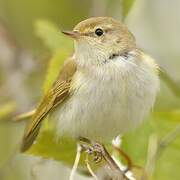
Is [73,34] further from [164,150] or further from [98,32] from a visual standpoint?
[164,150]

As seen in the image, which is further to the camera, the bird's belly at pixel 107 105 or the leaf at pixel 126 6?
the bird's belly at pixel 107 105

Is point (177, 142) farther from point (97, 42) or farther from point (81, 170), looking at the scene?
point (97, 42)

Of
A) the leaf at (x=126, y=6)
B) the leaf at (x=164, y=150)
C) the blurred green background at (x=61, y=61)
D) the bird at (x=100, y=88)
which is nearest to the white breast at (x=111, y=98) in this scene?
the bird at (x=100, y=88)

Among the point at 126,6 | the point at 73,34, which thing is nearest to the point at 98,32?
the point at 73,34

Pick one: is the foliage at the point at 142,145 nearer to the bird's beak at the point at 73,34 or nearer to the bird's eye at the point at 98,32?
the bird's beak at the point at 73,34

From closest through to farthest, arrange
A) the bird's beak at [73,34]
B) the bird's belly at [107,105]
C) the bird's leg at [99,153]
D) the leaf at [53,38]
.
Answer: the bird's leg at [99,153], the bird's belly at [107,105], the bird's beak at [73,34], the leaf at [53,38]

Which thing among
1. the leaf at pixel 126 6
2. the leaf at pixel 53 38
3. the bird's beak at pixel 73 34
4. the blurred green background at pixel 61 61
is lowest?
the blurred green background at pixel 61 61

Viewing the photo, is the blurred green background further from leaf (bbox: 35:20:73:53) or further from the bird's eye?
the bird's eye

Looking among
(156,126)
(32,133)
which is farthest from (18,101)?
(156,126)

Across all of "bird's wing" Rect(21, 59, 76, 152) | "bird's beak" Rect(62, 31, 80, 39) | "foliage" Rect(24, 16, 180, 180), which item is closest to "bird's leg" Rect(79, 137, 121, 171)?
"foliage" Rect(24, 16, 180, 180)
